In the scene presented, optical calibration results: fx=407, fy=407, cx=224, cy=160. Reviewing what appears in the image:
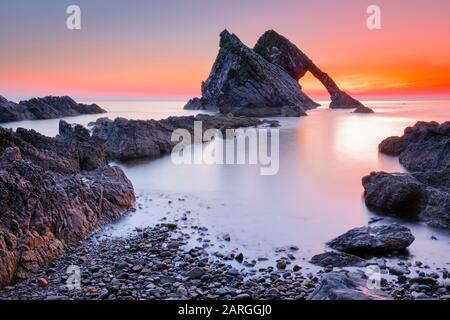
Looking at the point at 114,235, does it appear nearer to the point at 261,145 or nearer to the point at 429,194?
the point at 429,194

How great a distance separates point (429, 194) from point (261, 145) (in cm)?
1961

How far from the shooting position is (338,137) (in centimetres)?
3525

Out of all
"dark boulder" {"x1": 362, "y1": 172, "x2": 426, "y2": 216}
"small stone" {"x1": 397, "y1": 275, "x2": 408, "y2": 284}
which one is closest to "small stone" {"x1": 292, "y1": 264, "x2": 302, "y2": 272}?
"small stone" {"x1": 397, "y1": 275, "x2": 408, "y2": 284}

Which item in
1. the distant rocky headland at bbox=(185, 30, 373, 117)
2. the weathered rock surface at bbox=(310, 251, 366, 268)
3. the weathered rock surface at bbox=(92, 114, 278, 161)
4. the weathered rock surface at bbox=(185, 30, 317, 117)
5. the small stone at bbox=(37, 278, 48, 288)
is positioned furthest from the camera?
the distant rocky headland at bbox=(185, 30, 373, 117)

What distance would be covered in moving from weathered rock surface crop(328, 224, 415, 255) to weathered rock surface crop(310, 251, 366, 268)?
460mm

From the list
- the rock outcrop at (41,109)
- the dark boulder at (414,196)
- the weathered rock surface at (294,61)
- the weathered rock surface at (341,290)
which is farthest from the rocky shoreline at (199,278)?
the weathered rock surface at (294,61)

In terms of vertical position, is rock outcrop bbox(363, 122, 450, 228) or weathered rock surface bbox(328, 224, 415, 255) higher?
rock outcrop bbox(363, 122, 450, 228)

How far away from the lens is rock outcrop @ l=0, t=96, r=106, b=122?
58844mm

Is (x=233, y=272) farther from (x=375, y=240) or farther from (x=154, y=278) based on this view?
(x=375, y=240)

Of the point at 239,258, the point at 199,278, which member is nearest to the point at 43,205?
the point at 199,278

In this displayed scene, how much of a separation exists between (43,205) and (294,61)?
8924 cm

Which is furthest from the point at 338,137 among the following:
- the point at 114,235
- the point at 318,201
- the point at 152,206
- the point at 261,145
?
the point at 114,235

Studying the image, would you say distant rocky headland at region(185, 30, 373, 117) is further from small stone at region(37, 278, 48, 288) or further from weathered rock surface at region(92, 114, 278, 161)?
small stone at region(37, 278, 48, 288)

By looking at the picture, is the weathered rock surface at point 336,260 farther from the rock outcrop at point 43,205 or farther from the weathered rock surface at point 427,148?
the weathered rock surface at point 427,148
